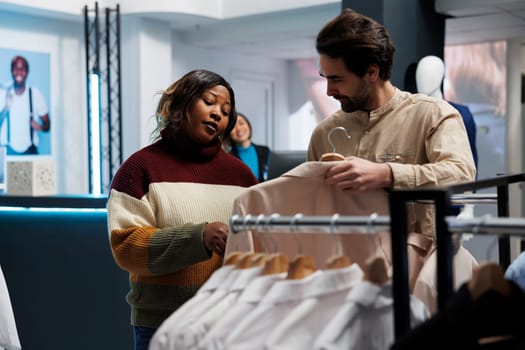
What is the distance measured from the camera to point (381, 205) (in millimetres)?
1757

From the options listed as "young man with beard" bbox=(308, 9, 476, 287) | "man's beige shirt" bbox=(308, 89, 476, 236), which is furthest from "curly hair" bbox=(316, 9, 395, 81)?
"man's beige shirt" bbox=(308, 89, 476, 236)

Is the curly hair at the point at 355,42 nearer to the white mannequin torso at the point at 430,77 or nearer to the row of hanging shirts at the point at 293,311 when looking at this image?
the row of hanging shirts at the point at 293,311

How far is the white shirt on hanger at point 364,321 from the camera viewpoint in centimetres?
122

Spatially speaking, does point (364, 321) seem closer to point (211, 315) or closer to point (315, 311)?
point (315, 311)

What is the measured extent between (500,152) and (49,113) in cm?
513

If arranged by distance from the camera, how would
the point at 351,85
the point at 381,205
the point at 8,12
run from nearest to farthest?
the point at 381,205
the point at 351,85
the point at 8,12

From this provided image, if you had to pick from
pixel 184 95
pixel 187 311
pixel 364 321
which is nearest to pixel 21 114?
pixel 184 95

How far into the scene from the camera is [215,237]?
1943mm

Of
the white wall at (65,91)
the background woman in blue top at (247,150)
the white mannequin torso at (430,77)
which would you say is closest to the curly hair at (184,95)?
the white mannequin torso at (430,77)

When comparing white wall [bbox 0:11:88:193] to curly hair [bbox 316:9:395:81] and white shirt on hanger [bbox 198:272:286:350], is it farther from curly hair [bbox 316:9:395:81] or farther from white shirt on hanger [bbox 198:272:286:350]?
white shirt on hanger [bbox 198:272:286:350]

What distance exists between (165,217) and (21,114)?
20.6 feet

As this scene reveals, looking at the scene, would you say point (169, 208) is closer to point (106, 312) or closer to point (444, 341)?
point (444, 341)

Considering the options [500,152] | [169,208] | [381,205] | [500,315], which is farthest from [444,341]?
[500,152]

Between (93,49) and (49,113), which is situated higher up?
(93,49)
